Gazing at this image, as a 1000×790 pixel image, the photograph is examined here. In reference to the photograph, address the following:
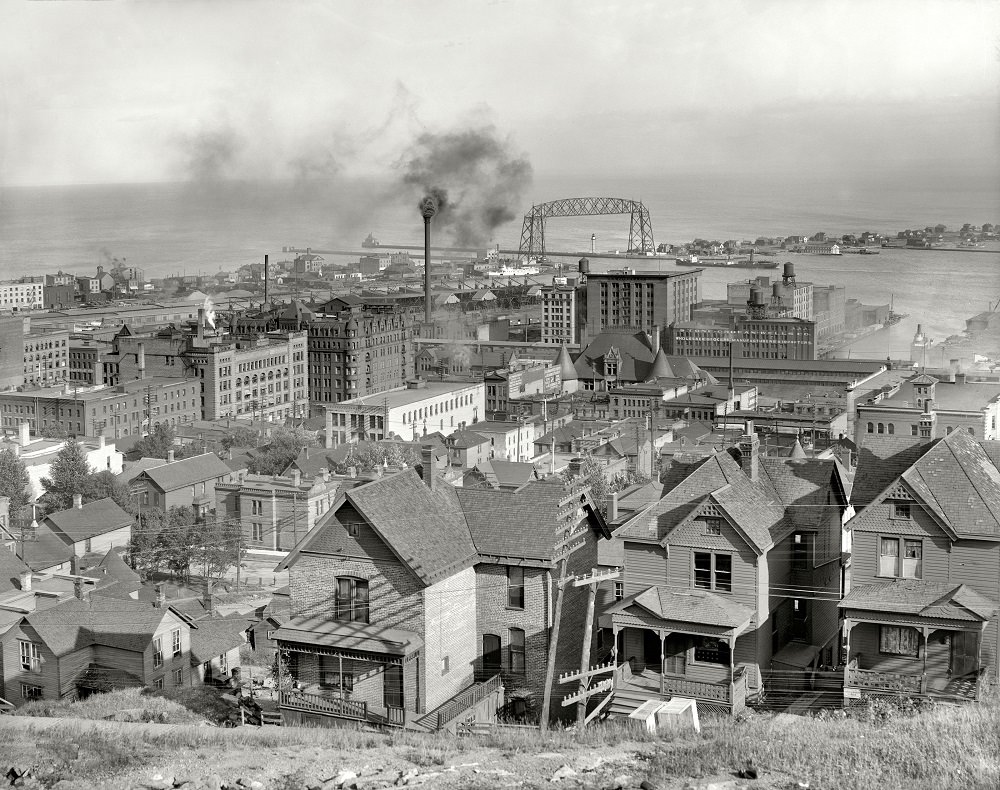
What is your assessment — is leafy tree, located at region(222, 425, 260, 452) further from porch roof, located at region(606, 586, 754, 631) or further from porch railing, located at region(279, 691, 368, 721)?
porch roof, located at region(606, 586, 754, 631)

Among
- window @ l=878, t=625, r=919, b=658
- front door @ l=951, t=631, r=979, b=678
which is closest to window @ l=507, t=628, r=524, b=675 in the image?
window @ l=878, t=625, r=919, b=658

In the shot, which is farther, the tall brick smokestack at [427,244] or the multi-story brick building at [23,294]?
the multi-story brick building at [23,294]

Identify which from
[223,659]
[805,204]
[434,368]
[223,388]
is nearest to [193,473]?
[223,659]

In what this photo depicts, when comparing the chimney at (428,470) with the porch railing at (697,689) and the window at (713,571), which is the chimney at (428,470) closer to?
the window at (713,571)

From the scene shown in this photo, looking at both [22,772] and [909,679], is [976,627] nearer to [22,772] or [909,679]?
[909,679]

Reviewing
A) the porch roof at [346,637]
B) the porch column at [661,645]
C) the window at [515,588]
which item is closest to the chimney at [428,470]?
the window at [515,588]

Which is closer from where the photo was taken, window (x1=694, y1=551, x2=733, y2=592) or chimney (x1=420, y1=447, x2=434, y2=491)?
window (x1=694, y1=551, x2=733, y2=592)

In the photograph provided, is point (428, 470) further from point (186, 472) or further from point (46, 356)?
point (46, 356)
